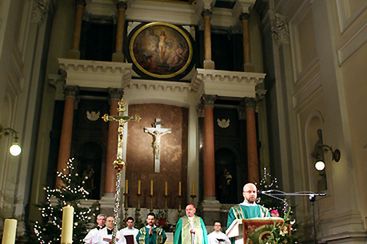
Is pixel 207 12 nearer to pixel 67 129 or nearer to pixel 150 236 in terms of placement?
pixel 67 129

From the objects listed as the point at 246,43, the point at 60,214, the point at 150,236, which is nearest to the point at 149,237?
the point at 150,236

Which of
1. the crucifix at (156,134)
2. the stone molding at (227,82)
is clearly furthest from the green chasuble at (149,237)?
the stone molding at (227,82)

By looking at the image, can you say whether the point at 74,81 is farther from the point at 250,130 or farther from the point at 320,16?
the point at 320,16

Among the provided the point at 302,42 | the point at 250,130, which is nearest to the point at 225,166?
the point at 250,130

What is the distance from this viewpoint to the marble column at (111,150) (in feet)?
46.4

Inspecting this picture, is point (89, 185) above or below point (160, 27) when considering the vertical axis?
below

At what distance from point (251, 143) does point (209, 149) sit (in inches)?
59.9

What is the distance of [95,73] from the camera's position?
1525 centimetres

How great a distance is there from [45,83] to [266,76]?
8.24 meters

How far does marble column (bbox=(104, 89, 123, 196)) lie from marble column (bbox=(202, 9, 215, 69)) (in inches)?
130

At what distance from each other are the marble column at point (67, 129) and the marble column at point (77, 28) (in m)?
1.31

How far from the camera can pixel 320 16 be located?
42.7 ft

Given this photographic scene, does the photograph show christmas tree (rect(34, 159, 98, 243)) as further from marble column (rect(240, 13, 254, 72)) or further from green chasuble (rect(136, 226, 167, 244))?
marble column (rect(240, 13, 254, 72))

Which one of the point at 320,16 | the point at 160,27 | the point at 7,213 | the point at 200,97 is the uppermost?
the point at 160,27
